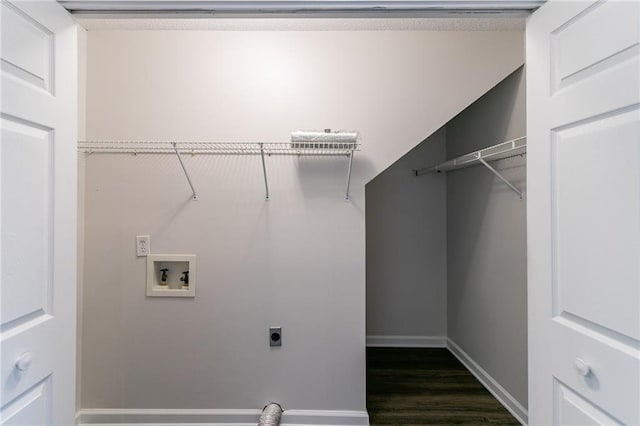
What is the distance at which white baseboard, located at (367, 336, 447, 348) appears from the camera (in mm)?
3178

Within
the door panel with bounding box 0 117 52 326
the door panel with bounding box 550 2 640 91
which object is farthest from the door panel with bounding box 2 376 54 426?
the door panel with bounding box 550 2 640 91

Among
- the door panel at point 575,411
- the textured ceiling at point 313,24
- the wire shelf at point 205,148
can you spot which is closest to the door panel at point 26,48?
the wire shelf at point 205,148

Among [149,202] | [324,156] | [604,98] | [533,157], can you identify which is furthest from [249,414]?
[604,98]

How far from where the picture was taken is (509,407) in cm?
216

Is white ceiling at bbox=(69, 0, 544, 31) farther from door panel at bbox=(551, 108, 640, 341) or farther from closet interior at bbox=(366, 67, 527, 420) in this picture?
closet interior at bbox=(366, 67, 527, 420)

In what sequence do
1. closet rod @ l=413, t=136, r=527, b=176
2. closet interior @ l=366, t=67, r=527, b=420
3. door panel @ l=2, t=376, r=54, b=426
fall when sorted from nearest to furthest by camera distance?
1. door panel @ l=2, t=376, r=54, b=426
2. closet rod @ l=413, t=136, r=527, b=176
3. closet interior @ l=366, t=67, r=527, b=420

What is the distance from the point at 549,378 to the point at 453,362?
6.86 ft

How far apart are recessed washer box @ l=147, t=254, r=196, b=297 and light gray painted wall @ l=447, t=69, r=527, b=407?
212 cm

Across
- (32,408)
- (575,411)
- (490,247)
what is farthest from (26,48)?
(490,247)

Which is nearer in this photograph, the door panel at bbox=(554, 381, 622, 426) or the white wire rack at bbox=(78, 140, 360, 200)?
the door panel at bbox=(554, 381, 622, 426)

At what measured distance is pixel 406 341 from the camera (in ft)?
10.5

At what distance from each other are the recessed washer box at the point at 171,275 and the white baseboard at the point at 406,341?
191cm

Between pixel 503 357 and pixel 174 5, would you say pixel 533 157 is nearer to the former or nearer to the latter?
pixel 174 5

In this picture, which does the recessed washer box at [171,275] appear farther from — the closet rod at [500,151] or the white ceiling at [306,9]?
the closet rod at [500,151]
